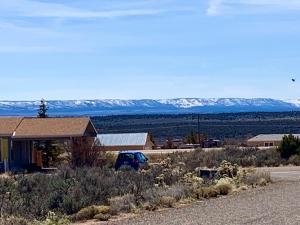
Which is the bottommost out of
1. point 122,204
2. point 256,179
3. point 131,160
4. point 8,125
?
point 131,160

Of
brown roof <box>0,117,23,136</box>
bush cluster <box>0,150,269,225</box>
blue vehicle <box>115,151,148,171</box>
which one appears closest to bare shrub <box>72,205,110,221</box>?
bush cluster <box>0,150,269,225</box>

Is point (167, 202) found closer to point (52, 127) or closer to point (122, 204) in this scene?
point (122, 204)

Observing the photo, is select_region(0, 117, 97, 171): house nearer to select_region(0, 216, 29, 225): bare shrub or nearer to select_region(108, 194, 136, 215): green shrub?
select_region(108, 194, 136, 215): green shrub

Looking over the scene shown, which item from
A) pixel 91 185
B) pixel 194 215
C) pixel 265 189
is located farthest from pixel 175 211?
pixel 265 189

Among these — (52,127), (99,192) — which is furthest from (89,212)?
(52,127)

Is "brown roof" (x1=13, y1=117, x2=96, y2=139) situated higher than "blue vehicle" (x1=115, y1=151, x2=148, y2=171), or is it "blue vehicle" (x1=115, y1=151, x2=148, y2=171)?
"brown roof" (x1=13, y1=117, x2=96, y2=139)

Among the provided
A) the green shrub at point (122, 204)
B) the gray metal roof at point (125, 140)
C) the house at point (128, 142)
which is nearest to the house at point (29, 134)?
the house at point (128, 142)

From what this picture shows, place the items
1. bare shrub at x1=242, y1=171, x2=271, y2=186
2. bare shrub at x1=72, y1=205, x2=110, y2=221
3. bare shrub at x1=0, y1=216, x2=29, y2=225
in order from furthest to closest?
bare shrub at x1=242, y1=171, x2=271, y2=186 < bare shrub at x1=72, y1=205, x2=110, y2=221 < bare shrub at x1=0, y1=216, x2=29, y2=225

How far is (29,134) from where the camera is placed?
5081cm

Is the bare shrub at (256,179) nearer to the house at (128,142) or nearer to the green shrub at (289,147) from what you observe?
the green shrub at (289,147)

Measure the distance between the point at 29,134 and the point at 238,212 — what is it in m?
31.8

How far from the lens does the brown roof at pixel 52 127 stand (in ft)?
166

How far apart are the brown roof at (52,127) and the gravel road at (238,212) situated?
1005 inches

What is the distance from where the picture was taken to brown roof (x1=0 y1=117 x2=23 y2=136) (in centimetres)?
Result: 5084
